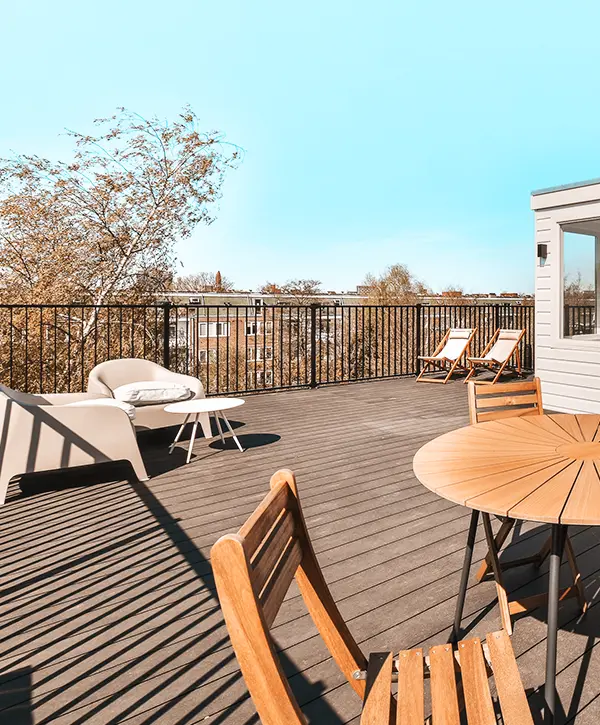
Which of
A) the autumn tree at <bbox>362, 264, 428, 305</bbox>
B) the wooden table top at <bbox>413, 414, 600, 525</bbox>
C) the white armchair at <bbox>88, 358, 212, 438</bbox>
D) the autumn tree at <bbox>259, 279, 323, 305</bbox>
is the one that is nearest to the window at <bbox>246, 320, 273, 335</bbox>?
the autumn tree at <bbox>259, 279, 323, 305</bbox>

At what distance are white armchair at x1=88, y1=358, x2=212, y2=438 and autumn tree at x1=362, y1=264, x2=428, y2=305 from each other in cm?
1217

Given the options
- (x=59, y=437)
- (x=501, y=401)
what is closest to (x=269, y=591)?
(x=501, y=401)

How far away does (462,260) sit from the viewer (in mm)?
25578

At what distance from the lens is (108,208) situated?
11281mm

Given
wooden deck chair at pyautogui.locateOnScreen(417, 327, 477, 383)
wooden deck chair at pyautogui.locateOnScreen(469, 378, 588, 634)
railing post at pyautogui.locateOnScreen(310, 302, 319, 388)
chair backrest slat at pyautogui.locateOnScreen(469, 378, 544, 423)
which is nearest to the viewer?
wooden deck chair at pyautogui.locateOnScreen(469, 378, 588, 634)

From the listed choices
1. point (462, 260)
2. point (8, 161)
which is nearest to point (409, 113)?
point (8, 161)

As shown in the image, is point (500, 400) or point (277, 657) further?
point (500, 400)

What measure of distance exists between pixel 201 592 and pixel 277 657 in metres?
1.62

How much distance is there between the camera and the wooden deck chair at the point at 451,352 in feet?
27.8

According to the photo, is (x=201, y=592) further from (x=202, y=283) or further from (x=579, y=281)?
(x=202, y=283)

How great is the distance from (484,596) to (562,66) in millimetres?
13833

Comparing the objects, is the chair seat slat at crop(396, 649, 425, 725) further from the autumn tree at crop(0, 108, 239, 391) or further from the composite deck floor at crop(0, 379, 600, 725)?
the autumn tree at crop(0, 108, 239, 391)

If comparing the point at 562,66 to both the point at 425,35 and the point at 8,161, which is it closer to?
the point at 425,35

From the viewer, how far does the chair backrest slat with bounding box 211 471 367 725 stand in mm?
733
